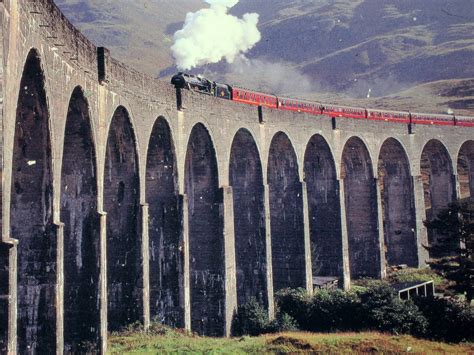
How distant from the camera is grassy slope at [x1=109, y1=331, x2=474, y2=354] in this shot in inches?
609

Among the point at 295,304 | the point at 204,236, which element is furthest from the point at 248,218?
the point at 295,304

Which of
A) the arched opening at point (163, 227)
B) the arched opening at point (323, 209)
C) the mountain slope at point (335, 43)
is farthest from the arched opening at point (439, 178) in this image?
the mountain slope at point (335, 43)

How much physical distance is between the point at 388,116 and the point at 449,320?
1677 centimetres

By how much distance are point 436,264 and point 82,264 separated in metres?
13.5

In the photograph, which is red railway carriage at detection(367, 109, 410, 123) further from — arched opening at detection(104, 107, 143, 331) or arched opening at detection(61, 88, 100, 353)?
arched opening at detection(61, 88, 100, 353)

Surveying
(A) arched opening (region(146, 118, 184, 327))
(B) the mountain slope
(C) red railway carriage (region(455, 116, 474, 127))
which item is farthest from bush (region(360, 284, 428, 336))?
(B) the mountain slope

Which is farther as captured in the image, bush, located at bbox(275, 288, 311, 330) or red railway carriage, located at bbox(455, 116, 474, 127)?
red railway carriage, located at bbox(455, 116, 474, 127)

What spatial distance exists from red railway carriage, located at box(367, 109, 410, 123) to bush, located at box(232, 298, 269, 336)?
48.1 feet

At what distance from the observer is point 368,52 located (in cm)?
9531

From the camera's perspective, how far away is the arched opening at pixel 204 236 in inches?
851

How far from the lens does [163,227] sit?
19.6m

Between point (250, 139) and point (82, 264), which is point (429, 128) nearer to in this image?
point (250, 139)

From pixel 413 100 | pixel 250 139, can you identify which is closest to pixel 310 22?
pixel 413 100

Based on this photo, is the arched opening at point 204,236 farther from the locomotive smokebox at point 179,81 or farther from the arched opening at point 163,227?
the arched opening at point 163,227
